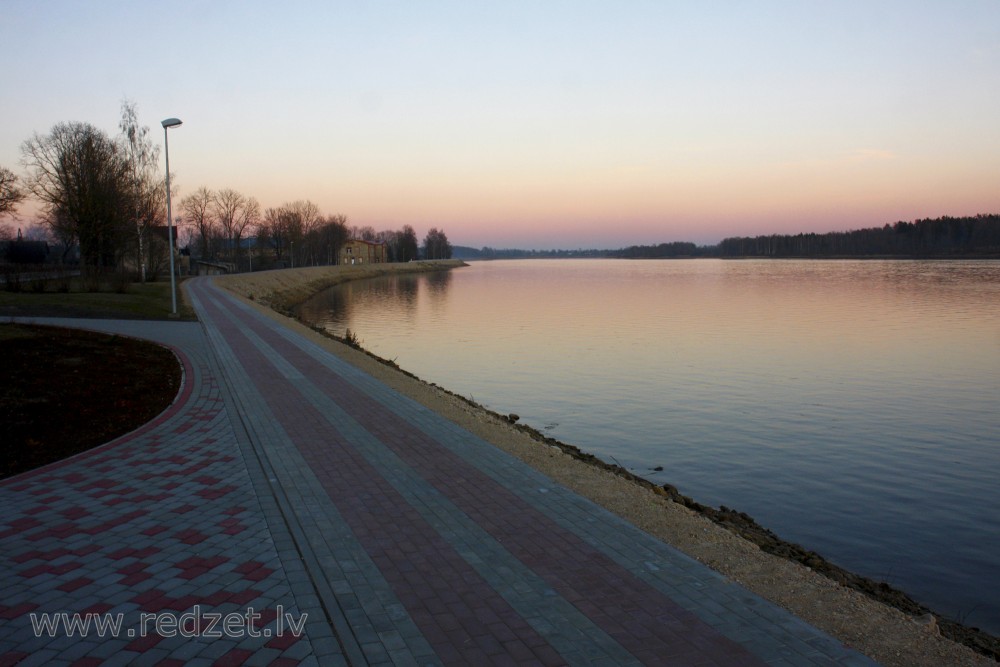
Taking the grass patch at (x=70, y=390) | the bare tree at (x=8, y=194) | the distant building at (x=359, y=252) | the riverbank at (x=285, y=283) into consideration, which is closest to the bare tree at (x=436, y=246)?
the distant building at (x=359, y=252)

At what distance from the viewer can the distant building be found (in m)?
115

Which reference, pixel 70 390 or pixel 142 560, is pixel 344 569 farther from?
pixel 70 390

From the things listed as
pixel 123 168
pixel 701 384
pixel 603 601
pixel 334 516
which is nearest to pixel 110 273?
pixel 123 168

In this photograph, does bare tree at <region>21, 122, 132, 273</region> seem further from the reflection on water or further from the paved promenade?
the paved promenade

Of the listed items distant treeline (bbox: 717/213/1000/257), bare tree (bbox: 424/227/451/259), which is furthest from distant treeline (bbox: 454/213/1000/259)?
bare tree (bbox: 424/227/451/259)

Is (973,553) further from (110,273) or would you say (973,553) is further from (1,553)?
(110,273)

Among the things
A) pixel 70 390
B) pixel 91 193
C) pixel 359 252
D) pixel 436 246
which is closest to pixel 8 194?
pixel 91 193

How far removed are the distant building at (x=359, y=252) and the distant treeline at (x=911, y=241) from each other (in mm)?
98555

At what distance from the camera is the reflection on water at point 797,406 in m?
7.39

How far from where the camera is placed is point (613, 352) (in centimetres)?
1995

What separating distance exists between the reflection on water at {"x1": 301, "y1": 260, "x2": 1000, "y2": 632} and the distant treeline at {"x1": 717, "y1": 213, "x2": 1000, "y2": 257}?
108880 millimetres

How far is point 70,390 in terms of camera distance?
9.92 metres

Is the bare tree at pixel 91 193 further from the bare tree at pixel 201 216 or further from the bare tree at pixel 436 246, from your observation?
the bare tree at pixel 436 246

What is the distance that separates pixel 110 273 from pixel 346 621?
118 feet
